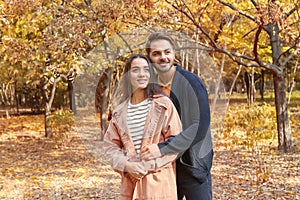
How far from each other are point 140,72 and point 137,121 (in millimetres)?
240

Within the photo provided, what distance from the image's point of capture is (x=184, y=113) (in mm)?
2029

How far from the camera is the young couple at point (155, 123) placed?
1911 millimetres

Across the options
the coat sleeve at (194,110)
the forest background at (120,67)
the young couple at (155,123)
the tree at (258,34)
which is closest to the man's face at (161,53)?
the young couple at (155,123)

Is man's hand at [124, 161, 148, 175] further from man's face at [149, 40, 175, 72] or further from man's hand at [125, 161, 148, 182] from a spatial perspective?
man's face at [149, 40, 175, 72]

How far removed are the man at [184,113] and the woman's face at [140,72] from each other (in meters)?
0.08

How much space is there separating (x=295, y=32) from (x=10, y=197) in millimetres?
5172

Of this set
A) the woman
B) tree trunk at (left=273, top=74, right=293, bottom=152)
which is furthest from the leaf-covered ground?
the woman

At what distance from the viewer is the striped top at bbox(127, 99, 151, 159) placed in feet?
6.30

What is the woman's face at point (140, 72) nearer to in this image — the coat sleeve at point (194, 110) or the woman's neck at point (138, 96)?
the woman's neck at point (138, 96)

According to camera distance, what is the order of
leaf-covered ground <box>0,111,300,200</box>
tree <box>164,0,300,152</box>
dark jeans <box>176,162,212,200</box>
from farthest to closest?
tree <box>164,0,300,152</box> → leaf-covered ground <box>0,111,300,200</box> → dark jeans <box>176,162,212,200</box>

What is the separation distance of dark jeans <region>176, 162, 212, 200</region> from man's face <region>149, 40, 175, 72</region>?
22.8 inches

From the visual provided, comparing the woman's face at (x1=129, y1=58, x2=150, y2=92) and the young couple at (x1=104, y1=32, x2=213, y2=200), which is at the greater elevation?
the woman's face at (x1=129, y1=58, x2=150, y2=92)

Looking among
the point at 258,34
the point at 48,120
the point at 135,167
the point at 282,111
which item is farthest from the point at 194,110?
the point at 48,120

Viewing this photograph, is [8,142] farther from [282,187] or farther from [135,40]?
[135,40]
